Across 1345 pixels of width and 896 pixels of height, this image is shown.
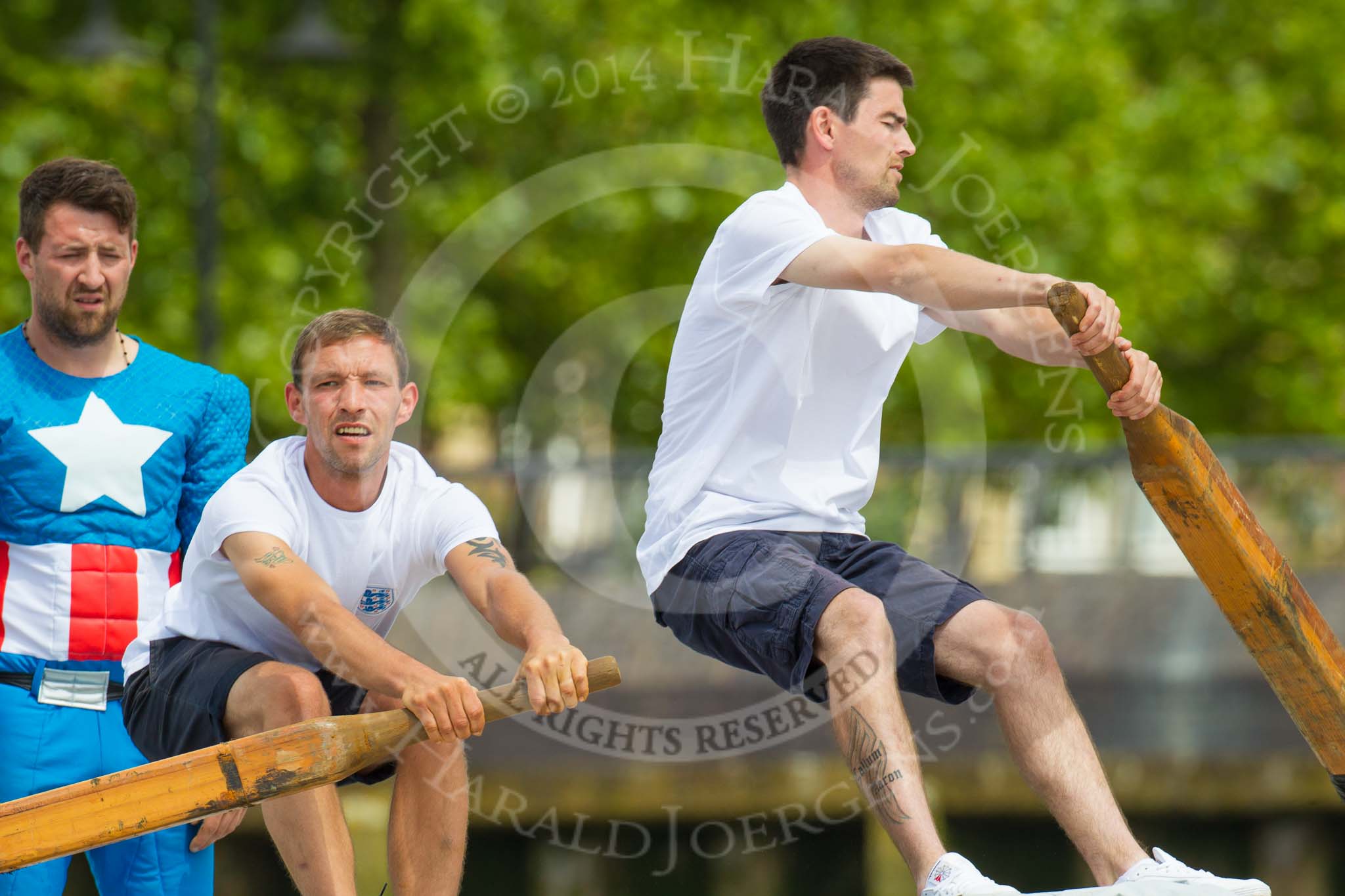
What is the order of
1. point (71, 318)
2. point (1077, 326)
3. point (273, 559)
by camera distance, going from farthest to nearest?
point (71, 318) → point (273, 559) → point (1077, 326)

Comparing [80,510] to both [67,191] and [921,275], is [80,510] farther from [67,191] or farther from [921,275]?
[921,275]

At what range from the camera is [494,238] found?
14703 mm

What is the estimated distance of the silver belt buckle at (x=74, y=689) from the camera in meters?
4.16

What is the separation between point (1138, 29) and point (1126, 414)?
1547cm

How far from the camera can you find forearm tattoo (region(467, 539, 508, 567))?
379 centimetres

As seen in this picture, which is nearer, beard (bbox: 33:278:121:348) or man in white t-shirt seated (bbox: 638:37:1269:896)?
man in white t-shirt seated (bbox: 638:37:1269:896)

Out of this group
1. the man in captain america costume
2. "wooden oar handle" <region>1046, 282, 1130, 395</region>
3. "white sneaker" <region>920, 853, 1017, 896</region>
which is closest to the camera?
"white sneaker" <region>920, 853, 1017, 896</region>

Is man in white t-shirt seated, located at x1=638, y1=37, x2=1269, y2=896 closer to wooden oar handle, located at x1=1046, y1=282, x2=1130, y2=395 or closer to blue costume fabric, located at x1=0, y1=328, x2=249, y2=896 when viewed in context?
wooden oar handle, located at x1=1046, y1=282, x2=1130, y2=395

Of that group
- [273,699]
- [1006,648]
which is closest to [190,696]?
[273,699]

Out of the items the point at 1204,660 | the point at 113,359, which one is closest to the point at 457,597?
the point at 1204,660

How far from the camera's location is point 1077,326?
343 cm

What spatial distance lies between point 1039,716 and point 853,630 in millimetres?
471

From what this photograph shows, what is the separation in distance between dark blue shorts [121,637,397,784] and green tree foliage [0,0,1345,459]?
9543mm

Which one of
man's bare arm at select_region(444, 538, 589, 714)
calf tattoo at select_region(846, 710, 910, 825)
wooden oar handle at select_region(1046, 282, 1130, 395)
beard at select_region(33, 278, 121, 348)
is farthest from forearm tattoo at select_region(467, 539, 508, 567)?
wooden oar handle at select_region(1046, 282, 1130, 395)
